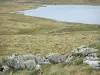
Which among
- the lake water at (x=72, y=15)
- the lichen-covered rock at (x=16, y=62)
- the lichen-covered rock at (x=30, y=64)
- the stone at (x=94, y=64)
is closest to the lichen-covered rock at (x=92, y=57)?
the stone at (x=94, y=64)

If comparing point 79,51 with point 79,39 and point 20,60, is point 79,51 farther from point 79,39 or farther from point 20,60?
point 79,39

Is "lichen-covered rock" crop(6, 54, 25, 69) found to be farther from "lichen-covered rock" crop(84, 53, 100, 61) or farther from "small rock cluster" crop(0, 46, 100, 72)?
"lichen-covered rock" crop(84, 53, 100, 61)

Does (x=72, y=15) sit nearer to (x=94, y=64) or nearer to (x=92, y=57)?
(x=92, y=57)

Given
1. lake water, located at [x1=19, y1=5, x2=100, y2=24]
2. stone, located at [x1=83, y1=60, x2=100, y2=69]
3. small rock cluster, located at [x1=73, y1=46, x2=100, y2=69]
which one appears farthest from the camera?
lake water, located at [x1=19, y1=5, x2=100, y2=24]

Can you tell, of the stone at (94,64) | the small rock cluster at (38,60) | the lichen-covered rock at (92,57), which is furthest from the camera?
the small rock cluster at (38,60)

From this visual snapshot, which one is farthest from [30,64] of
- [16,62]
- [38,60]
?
[38,60]

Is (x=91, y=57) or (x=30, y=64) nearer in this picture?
(x=91, y=57)

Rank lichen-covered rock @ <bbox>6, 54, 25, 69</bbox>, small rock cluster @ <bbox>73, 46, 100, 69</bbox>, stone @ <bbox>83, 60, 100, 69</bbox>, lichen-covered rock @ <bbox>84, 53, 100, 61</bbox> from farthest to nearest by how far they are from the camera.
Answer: lichen-covered rock @ <bbox>6, 54, 25, 69</bbox> < lichen-covered rock @ <bbox>84, 53, 100, 61</bbox> < small rock cluster @ <bbox>73, 46, 100, 69</bbox> < stone @ <bbox>83, 60, 100, 69</bbox>

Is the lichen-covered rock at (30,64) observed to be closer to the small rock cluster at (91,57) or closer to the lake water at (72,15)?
the small rock cluster at (91,57)

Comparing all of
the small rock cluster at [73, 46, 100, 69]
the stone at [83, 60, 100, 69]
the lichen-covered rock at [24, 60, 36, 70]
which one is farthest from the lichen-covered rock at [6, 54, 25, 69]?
the stone at [83, 60, 100, 69]

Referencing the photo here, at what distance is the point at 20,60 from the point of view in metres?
21.7

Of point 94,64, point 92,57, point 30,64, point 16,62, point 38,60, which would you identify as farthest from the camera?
point 38,60

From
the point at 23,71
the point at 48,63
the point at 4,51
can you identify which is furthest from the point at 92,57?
the point at 4,51

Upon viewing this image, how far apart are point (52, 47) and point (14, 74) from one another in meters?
28.6
